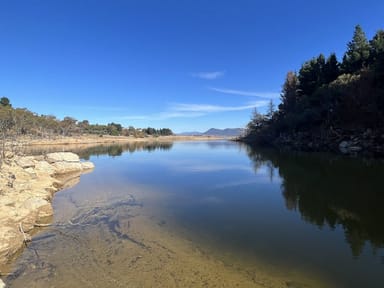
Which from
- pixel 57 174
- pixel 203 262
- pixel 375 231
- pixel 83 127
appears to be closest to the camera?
pixel 203 262

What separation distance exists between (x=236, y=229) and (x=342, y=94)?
3579 centimetres

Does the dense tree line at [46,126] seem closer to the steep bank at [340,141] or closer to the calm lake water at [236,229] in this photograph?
the calm lake water at [236,229]

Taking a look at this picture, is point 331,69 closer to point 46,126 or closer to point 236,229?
point 236,229

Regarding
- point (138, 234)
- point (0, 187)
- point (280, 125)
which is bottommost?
point (138, 234)

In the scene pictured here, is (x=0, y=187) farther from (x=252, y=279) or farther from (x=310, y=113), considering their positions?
(x=310, y=113)

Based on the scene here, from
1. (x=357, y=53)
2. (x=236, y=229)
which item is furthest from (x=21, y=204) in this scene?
(x=357, y=53)

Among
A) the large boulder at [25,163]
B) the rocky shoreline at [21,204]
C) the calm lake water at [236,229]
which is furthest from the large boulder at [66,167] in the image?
the calm lake water at [236,229]

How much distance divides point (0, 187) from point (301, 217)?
1187 centimetres

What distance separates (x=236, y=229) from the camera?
8031 millimetres

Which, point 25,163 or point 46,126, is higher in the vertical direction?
point 46,126

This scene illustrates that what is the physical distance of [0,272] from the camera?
5430mm

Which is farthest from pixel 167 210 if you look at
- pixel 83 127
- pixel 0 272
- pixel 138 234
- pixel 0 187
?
pixel 83 127

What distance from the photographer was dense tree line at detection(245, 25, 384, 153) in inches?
1241

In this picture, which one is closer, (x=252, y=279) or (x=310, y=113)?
(x=252, y=279)
